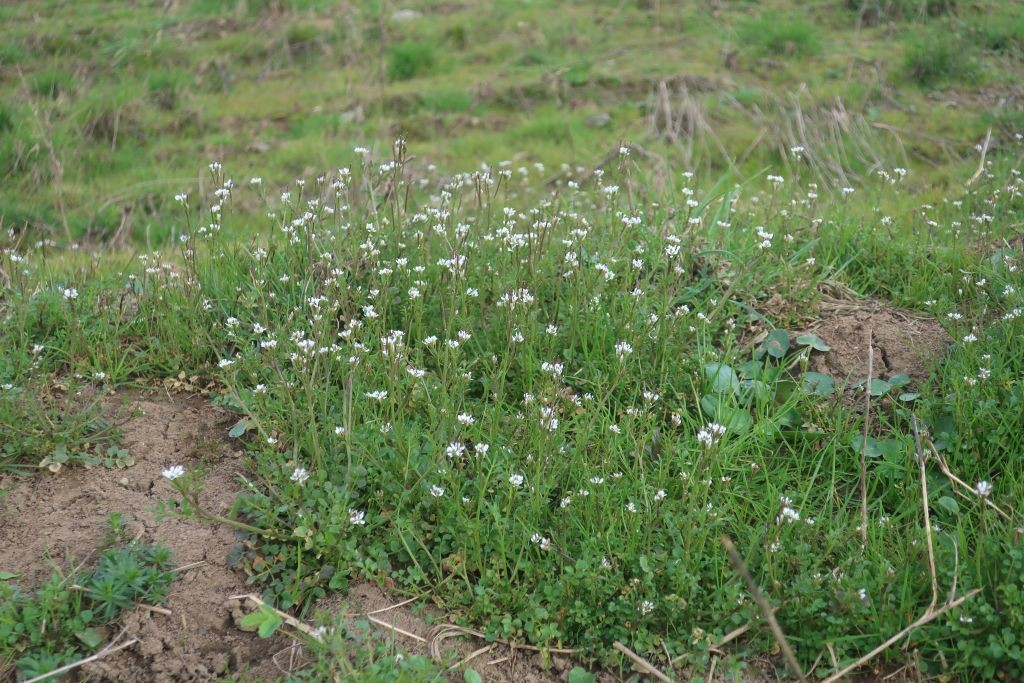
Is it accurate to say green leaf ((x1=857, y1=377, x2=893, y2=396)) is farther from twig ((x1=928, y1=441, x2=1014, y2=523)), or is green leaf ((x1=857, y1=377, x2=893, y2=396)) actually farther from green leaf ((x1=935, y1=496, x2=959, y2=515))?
green leaf ((x1=935, y1=496, x2=959, y2=515))

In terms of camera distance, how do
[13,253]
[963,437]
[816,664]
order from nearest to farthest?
[816,664] → [963,437] → [13,253]

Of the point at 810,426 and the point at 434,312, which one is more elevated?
the point at 434,312

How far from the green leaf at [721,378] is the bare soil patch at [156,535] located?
1.95 metres

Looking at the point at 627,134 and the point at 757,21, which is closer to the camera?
the point at 627,134

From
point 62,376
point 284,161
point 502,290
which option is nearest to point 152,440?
point 62,376

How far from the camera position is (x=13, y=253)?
12.9ft

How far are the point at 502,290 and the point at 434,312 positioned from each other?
319 mm

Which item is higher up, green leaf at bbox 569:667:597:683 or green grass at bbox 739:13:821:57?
green grass at bbox 739:13:821:57

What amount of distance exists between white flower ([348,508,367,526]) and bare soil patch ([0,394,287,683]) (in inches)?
15.7

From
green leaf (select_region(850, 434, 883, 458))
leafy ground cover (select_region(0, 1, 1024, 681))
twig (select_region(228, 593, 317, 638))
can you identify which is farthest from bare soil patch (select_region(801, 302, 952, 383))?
twig (select_region(228, 593, 317, 638))

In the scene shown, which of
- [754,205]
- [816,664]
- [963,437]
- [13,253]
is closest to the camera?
[816,664]

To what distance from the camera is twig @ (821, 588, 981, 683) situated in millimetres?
2562

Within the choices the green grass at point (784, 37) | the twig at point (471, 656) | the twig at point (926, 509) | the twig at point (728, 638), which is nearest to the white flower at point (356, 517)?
the twig at point (471, 656)

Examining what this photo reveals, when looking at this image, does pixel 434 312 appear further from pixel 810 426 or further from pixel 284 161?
pixel 284 161
